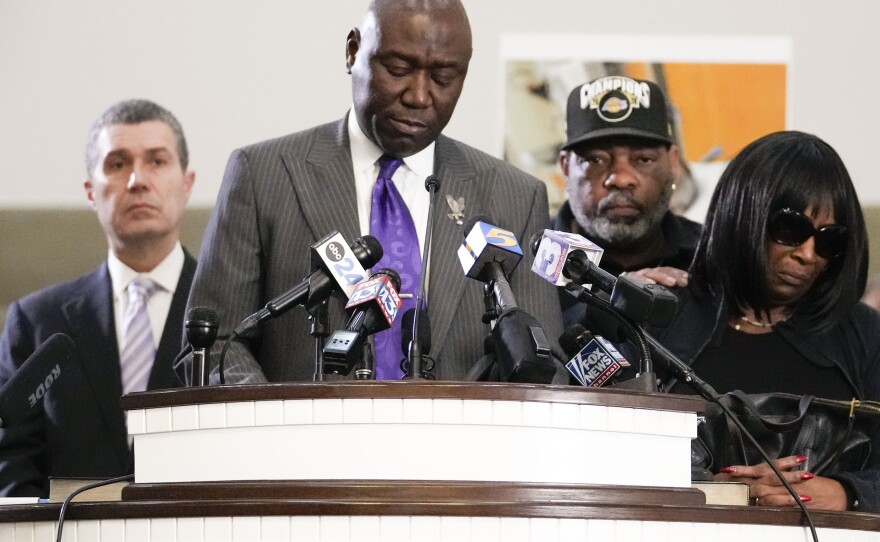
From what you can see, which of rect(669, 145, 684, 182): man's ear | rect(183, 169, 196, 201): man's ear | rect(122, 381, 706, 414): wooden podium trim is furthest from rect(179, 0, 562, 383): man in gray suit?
rect(183, 169, 196, 201): man's ear

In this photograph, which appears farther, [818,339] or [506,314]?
[818,339]

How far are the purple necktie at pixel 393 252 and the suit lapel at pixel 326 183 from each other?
0.05 m

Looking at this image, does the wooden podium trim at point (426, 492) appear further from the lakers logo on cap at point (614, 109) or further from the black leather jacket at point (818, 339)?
the lakers logo on cap at point (614, 109)

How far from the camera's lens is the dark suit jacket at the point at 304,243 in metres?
2.92

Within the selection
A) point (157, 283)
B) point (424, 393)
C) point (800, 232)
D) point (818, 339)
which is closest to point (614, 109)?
point (800, 232)

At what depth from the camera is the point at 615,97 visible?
4.14 metres

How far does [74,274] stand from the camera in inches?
190

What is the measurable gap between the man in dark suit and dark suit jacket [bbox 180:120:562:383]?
4.40 feet

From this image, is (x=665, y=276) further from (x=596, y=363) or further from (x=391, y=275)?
(x=391, y=275)

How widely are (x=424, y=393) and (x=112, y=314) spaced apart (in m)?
2.56

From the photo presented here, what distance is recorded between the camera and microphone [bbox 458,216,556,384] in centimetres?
229

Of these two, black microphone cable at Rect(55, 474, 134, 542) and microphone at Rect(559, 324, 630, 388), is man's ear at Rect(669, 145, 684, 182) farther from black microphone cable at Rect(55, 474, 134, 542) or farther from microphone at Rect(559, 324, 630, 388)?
black microphone cable at Rect(55, 474, 134, 542)

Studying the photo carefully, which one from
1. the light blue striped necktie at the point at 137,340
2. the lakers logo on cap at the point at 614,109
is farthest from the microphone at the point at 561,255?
the light blue striped necktie at the point at 137,340

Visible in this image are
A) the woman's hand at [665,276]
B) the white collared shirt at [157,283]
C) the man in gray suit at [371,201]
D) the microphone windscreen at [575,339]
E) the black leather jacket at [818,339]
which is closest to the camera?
the microphone windscreen at [575,339]
